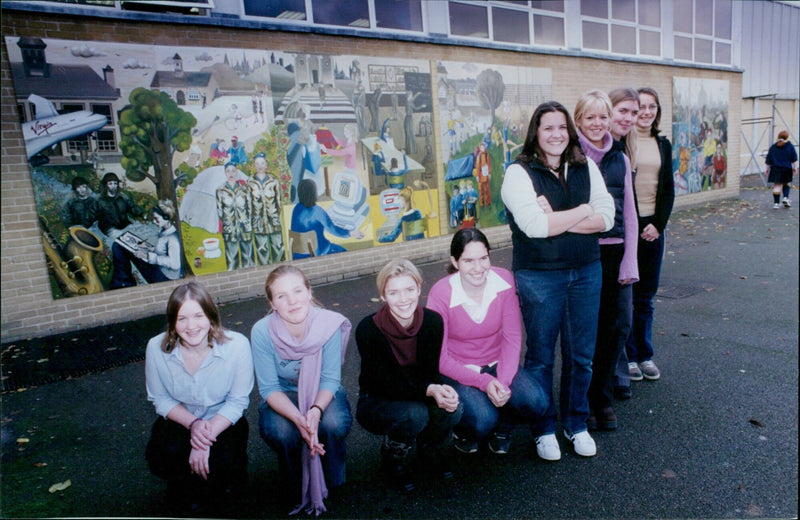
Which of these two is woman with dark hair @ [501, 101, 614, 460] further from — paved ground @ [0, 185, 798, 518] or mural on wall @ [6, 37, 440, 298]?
mural on wall @ [6, 37, 440, 298]

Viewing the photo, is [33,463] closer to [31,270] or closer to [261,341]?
[261,341]

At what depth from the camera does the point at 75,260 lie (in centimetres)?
670

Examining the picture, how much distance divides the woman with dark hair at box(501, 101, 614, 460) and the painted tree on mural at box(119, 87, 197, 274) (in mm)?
5624

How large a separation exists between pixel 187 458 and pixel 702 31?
1779cm

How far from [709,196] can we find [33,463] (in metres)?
18.1

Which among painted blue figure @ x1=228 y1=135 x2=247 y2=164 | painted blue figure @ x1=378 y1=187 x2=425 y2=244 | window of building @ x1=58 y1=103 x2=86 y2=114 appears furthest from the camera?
painted blue figure @ x1=378 y1=187 x2=425 y2=244

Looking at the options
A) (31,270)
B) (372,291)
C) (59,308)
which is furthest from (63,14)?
(372,291)

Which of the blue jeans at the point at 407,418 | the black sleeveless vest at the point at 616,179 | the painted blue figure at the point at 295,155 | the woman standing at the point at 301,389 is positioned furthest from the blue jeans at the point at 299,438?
the painted blue figure at the point at 295,155

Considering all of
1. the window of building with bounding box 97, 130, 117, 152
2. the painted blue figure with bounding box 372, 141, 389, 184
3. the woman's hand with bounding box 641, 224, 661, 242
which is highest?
the window of building with bounding box 97, 130, 117, 152

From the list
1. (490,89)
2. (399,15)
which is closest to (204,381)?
(399,15)

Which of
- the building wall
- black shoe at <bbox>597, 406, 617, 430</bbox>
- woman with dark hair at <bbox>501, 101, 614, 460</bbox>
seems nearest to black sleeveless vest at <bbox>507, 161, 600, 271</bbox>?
woman with dark hair at <bbox>501, 101, 614, 460</bbox>

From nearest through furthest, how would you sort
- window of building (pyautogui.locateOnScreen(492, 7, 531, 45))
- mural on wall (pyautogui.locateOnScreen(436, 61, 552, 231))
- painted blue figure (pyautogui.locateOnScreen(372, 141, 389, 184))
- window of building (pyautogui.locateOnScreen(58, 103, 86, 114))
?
1. window of building (pyautogui.locateOnScreen(58, 103, 86, 114))
2. painted blue figure (pyautogui.locateOnScreen(372, 141, 389, 184))
3. mural on wall (pyautogui.locateOnScreen(436, 61, 552, 231))
4. window of building (pyautogui.locateOnScreen(492, 7, 531, 45))

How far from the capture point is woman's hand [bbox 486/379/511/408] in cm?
305

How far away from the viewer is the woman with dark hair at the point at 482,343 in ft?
10.2
